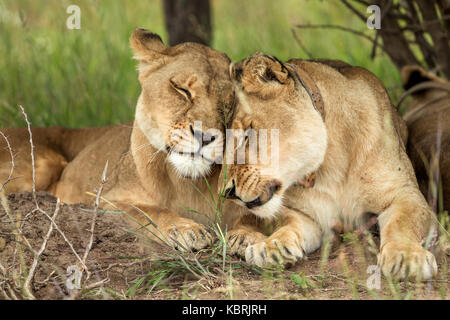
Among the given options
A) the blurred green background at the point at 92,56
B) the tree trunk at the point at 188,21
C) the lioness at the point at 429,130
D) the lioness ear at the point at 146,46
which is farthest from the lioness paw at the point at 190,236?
the tree trunk at the point at 188,21

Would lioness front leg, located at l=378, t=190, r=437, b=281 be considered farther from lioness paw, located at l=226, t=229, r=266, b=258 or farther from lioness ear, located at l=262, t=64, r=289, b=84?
lioness ear, located at l=262, t=64, r=289, b=84

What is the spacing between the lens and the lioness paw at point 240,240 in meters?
2.65

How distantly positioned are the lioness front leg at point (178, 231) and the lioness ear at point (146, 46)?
2.27 feet

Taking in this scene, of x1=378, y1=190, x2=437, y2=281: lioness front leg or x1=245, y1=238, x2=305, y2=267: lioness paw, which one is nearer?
x1=378, y1=190, x2=437, y2=281: lioness front leg

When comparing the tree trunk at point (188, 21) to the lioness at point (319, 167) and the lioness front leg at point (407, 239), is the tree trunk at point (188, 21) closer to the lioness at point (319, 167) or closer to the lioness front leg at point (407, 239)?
the lioness at point (319, 167)

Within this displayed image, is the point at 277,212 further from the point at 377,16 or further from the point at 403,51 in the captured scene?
the point at 403,51

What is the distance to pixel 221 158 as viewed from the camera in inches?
106

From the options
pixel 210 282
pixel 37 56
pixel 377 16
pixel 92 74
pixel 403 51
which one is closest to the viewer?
pixel 210 282

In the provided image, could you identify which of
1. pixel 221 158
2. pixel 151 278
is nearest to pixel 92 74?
pixel 221 158

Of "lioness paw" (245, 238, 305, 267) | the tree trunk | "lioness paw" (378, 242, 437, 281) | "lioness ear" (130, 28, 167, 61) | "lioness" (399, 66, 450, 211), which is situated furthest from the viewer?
the tree trunk

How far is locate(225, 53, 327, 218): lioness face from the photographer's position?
8.39 feet

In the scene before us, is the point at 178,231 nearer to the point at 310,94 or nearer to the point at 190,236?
the point at 190,236

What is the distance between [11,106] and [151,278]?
2.73m

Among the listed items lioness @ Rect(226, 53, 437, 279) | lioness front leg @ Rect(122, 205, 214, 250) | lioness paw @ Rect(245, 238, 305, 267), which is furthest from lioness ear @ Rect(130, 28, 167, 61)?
lioness paw @ Rect(245, 238, 305, 267)
